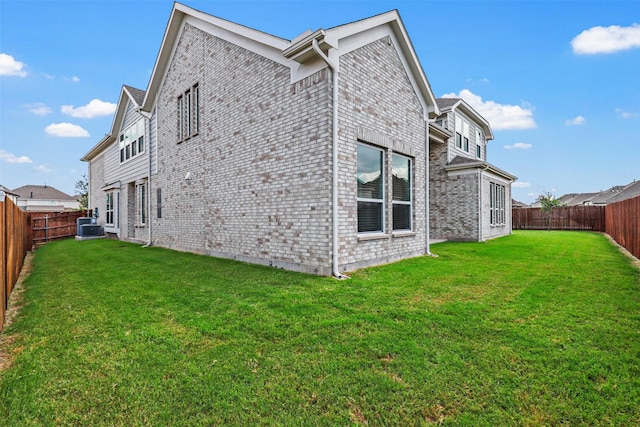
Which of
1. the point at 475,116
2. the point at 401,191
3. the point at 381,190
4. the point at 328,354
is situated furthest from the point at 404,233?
the point at 475,116

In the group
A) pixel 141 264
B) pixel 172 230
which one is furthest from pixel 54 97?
pixel 141 264

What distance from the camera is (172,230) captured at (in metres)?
11.8

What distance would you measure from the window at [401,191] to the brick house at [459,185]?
15.3 feet

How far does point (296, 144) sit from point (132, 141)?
42.0ft

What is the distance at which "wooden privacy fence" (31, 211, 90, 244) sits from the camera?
1659 centimetres

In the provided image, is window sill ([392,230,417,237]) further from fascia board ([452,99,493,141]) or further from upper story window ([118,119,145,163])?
upper story window ([118,119,145,163])

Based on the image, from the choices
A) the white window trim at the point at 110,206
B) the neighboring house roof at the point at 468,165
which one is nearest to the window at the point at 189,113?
the white window trim at the point at 110,206

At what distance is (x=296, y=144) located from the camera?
6.79 metres

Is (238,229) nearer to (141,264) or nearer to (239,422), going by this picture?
(141,264)

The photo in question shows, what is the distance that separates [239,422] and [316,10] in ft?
37.4

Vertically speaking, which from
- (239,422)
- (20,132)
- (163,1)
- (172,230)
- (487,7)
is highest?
(163,1)

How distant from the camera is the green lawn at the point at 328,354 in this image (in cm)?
218

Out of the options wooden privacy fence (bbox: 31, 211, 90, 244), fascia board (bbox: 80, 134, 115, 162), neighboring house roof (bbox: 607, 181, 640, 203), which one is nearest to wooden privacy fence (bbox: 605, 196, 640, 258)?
neighboring house roof (bbox: 607, 181, 640, 203)

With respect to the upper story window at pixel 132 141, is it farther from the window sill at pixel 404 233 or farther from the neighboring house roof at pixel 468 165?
the neighboring house roof at pixel 468 165
